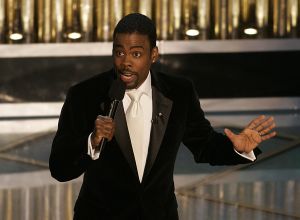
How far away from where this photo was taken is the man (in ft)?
8.41

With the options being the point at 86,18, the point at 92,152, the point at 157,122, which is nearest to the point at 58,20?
the point at 86,18

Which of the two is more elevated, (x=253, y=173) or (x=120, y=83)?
(x=120, y=83)

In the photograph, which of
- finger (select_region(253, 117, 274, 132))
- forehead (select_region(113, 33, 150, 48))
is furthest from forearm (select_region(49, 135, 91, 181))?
finger (select_region(253, 117, 274, 132))

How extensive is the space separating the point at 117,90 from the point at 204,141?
413mm

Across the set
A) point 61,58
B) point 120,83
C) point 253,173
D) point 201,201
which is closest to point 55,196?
point 201,201

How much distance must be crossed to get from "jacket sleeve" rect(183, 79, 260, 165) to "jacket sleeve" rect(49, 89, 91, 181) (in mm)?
302

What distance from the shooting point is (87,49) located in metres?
5.37

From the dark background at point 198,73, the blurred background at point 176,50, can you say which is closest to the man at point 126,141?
the blurred background at point 176,50

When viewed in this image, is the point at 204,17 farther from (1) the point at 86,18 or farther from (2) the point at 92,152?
(2) the point at 92,152

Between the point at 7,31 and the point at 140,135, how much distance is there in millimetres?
2859

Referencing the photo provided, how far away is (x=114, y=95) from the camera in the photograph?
2.46 meters

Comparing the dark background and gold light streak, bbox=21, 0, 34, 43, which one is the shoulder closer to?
the dark background

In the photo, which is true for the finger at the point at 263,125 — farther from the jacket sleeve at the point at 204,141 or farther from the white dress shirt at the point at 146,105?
the white dress shirt at the point at 146,105

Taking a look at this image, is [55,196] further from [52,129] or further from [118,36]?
[118,36]
